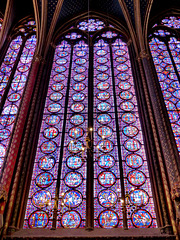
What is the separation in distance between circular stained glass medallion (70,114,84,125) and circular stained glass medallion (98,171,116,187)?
9.11 feet

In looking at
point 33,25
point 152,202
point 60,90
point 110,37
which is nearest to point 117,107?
point 60,90

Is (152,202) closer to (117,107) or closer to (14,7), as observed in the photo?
(117,107)

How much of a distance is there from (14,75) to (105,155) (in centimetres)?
702

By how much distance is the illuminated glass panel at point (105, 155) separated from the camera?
9.67m

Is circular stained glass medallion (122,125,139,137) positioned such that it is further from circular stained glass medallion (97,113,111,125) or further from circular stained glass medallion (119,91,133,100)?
circular stained glass medallion (119,91,133,100)

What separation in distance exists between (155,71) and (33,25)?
8.53m

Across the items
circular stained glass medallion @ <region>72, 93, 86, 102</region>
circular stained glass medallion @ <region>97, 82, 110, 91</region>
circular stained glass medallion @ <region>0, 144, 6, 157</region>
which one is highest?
circular stained glass medallion @ <region>97, 82, 110, 91</region>

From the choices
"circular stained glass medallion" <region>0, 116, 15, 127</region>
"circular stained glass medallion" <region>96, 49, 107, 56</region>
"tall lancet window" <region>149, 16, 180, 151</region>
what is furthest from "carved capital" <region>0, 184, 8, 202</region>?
"circular stained glass medallion" <region>96, 49, 107, 56</region>

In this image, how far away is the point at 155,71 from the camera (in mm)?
14391

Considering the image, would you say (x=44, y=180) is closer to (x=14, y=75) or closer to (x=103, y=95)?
(x=103, y=95)

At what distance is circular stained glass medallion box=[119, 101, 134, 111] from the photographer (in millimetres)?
12917

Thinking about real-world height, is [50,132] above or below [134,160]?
above

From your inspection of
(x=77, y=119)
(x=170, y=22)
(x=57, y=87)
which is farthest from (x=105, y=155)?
(x=170, y=22)

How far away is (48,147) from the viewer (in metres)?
11.7
